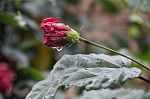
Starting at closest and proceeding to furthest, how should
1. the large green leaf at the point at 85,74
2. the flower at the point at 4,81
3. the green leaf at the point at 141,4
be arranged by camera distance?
1. the large green leaf at the point at 85,74
2. the green leaf at the point at 141,4
3. the flower at the point at 4,81

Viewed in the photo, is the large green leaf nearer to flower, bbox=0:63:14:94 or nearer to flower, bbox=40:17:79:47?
flower, bbox=40:17:79:47

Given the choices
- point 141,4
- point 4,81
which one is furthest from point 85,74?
point 4,81

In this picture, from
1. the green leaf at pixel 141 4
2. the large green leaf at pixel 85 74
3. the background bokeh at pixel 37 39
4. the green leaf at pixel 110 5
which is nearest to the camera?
the large green leaf at pixel 85 74

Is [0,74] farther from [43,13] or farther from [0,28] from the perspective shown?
[43,13]

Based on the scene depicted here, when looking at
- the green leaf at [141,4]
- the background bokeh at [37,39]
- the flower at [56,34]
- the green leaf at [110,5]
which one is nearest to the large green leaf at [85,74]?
the flower at [56,34]

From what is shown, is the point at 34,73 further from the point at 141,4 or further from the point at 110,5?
the point at 110,5

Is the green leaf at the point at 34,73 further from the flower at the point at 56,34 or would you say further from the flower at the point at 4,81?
the flower at the point at 56,34
